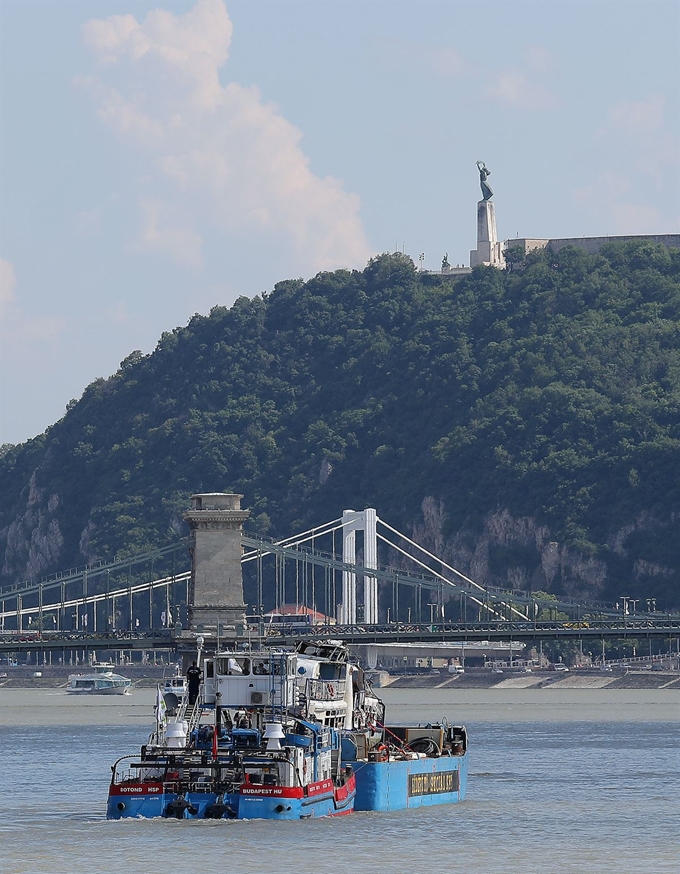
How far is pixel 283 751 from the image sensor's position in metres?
54.8

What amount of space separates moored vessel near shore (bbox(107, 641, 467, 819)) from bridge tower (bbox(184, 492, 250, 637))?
5962 cm

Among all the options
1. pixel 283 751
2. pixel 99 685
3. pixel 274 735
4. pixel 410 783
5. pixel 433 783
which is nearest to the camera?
pixel 283 751

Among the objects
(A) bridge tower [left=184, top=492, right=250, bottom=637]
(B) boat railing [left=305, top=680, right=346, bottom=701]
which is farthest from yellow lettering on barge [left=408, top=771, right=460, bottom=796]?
(A) bridge tower [left=184, top=492, right=250, bottom=637]

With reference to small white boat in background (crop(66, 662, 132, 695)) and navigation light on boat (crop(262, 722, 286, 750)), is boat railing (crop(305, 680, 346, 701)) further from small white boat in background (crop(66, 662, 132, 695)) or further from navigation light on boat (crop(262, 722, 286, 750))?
small white boat in background (crop(66, 662, 132, 695))

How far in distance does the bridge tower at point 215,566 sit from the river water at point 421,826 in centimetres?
2639

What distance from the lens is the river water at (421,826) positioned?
51719 mm

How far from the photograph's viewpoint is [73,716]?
130000mm

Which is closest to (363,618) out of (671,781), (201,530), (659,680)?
(659,680)

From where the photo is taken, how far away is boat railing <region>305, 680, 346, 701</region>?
60125 millimetres

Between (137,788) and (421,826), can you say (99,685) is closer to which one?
(421,826)

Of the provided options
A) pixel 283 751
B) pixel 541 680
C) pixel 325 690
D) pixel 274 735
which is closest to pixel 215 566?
pixel 325 690

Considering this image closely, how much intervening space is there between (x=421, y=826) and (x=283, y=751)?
5.73m

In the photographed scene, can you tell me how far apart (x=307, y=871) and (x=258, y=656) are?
10215mm

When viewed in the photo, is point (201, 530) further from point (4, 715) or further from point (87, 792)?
point (87, 792)
